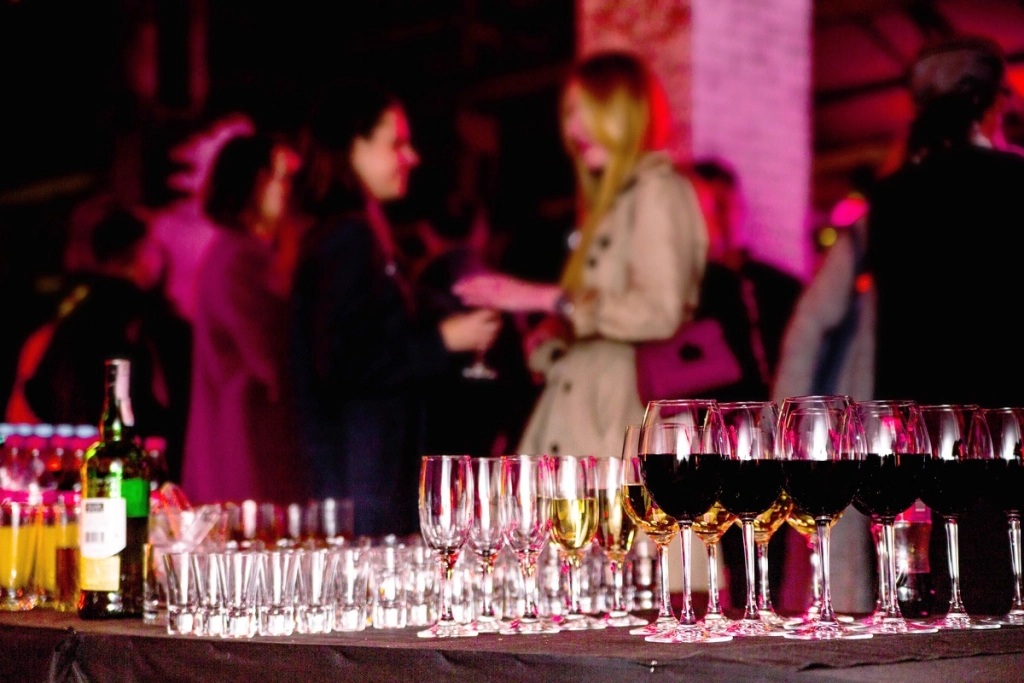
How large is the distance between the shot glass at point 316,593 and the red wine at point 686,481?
0.48m

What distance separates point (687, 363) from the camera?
3.76 meters

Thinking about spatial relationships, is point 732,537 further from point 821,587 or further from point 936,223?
point 936,223

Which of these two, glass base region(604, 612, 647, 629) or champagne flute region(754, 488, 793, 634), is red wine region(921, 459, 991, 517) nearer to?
champagne flute region(754, 488, 793, 634)

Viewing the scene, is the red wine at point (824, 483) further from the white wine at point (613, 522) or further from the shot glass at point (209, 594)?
the shot glass at point (209, 594)

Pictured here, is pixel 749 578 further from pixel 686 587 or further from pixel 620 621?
pixel 620 621

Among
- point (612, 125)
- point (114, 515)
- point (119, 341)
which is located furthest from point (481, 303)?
point (114, 515)

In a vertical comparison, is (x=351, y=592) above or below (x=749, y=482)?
below

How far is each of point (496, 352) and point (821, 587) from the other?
283cm

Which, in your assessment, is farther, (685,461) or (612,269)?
(612,269)

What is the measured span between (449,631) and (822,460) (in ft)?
1.67

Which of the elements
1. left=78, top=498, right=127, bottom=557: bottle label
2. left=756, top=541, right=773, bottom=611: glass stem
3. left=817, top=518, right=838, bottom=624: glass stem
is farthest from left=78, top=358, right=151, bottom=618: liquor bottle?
left=817, top=518, right=838, bottom=624: glass stem

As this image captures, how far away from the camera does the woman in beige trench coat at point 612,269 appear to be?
3.83 meters

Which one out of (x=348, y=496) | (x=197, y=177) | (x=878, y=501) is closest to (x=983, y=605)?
(x=878, y=501)

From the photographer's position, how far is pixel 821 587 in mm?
1425
